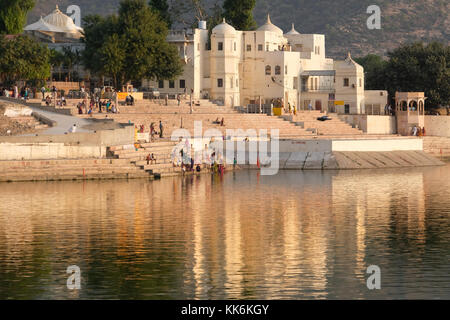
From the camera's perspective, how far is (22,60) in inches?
3059

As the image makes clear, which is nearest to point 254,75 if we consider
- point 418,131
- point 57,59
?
point 418,131

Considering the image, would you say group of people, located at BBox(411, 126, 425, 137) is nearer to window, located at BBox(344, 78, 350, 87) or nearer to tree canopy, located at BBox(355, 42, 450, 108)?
tree canopy, located at BBox(355, 42, 450, 108)

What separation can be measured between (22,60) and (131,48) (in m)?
9.19

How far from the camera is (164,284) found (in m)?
26.6

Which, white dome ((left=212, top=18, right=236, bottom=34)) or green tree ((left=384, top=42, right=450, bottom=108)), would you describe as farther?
green tree ((left=384, top=42, right=450, bottom=108))

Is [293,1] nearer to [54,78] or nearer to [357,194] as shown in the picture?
[54,78]

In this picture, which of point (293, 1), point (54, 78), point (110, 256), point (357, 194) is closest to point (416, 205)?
point (357, 194)

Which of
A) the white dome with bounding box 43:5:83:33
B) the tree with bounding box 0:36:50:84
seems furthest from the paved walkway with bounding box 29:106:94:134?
the white dome with bounding box 43:5:83:33

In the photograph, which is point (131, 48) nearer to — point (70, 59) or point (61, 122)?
point (70, 59)

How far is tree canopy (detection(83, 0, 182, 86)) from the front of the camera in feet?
267

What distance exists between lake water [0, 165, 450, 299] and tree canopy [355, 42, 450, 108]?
128 ft

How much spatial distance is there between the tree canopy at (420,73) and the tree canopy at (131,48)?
68.1 ft

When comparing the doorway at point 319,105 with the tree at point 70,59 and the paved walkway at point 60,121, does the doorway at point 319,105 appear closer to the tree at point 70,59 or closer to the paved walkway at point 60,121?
the tree at point 70,59

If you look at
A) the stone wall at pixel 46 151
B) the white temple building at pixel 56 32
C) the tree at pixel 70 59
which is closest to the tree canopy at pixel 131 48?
the tree at pixel 70 59
